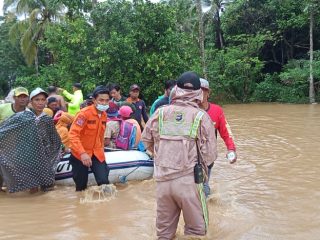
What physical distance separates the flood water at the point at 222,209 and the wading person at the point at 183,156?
1.37 ft

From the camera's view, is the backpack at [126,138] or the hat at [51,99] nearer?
the backpack at [126,138]

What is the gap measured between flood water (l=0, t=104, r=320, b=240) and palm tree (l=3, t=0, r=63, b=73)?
22104 mm

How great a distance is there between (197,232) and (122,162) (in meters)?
3.10

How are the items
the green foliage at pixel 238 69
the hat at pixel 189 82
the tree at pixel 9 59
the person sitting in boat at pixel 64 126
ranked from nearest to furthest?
1. the hat at pixel 189 82
2. the person sitting in boat at pixel 64 126
3. the green foliage at pixel 238 69
4. the tree at pixel 9 59

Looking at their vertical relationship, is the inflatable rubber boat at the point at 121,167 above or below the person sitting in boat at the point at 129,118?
below

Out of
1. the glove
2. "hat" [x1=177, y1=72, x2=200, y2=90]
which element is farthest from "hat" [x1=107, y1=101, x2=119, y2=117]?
"hat" [x1=177, y1=72, x2=200, y2=90]

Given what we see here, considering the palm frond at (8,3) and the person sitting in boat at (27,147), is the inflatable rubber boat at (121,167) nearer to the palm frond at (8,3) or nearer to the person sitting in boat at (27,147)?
the person sitting in boat at (27,147)

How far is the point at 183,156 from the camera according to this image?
130 inches

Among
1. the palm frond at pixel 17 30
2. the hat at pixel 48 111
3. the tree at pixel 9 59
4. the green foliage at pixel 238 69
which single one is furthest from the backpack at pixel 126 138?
the tree at pixel 9 59

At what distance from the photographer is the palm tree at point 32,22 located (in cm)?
2703

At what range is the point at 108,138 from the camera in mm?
6617

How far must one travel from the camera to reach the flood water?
4402 millimetres

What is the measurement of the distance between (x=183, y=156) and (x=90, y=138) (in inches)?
88.8

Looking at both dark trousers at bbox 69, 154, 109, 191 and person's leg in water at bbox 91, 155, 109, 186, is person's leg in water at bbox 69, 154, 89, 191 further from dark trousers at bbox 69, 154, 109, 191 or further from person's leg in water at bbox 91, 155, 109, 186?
person's leg in water at bbox 91, 155, 109, 186
